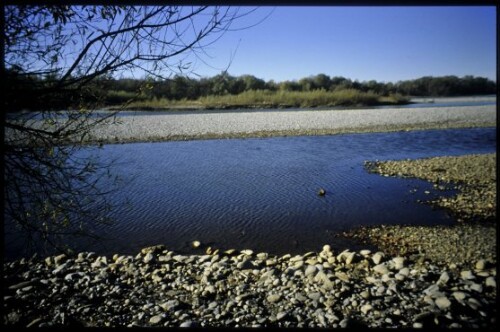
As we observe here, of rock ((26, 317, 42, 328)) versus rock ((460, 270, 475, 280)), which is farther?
rock ((460, 270, 475, 280))

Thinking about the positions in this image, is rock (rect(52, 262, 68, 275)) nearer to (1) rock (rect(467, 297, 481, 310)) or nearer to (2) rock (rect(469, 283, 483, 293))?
(1) rock (rect(467, 297, 481, 310))

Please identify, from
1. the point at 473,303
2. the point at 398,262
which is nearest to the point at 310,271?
the point at 398,262

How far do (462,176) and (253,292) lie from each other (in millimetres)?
9453

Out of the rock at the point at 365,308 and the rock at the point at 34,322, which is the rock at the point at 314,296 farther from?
the rock at the point at 34,322

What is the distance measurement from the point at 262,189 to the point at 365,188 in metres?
3.37

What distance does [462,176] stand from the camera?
409 inches

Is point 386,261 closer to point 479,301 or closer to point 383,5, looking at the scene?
point 479,301

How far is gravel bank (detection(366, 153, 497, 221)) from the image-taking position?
7540 millimetres

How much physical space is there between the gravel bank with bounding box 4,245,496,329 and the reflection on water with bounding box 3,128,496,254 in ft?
3.32

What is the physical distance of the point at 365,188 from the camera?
1009 centimetres

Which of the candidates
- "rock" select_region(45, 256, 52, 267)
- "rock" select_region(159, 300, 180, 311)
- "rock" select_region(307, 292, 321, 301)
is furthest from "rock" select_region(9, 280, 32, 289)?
"rock" select_region(307, 292, 321, 301)

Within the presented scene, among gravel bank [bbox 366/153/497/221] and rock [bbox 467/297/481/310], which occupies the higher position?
gravel bank [bbox 366/153/497/221]

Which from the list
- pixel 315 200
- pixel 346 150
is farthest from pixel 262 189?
pixel 346 150

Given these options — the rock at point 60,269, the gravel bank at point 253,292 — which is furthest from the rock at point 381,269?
the rock at point 60,269
